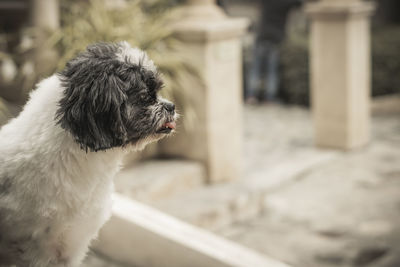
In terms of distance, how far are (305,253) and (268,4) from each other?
7301 mm

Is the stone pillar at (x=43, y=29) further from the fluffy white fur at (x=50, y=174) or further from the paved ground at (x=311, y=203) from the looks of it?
the fluffy white fur at (x=50, y=174)

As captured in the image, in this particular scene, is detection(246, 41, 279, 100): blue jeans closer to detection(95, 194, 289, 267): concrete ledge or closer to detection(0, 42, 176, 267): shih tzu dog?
detection(95, 194, 289, 267): concrete ledge

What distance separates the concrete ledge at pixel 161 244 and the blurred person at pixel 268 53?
280 inches

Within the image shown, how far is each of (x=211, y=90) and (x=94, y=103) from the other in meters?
3.81

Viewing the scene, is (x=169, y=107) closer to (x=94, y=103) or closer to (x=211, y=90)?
(x=94, y=103)

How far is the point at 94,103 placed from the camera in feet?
6.12

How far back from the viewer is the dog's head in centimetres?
186

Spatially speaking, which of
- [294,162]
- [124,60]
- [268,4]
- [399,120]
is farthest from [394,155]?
[124,60]

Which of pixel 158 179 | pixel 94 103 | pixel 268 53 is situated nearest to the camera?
pixel 94 103

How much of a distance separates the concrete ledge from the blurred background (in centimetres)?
11

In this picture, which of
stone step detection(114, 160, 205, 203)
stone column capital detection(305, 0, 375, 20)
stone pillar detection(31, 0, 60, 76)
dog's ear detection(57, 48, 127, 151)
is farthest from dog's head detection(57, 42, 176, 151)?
stone column capital detection(305, 0, 375, 20)

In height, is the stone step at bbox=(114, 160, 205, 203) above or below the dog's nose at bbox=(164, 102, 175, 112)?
below

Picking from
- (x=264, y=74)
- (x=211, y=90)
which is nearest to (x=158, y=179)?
(x=211, y=90)

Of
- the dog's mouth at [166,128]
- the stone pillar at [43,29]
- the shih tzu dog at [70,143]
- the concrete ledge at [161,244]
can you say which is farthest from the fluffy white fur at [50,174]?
the stone pillar at [43,29]
